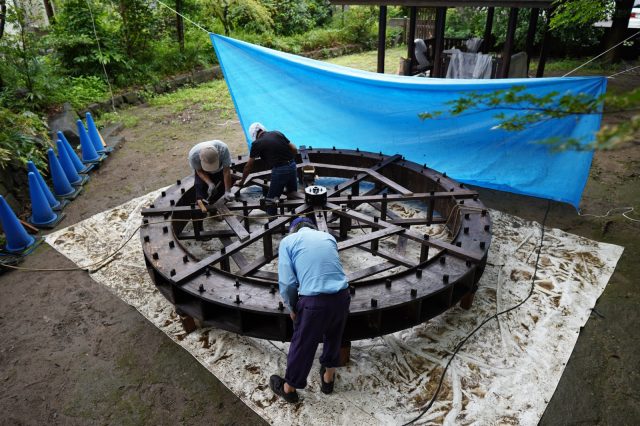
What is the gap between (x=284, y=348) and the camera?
3.80 m

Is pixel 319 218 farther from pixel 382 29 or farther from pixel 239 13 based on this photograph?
pixel 239 13

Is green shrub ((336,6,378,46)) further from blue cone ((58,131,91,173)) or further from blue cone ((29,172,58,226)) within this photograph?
blue cone ((29,172,58,226))

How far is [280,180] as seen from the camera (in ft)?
16.5

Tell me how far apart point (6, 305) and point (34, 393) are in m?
1.39

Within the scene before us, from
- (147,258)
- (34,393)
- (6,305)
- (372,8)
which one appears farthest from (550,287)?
(372,8)

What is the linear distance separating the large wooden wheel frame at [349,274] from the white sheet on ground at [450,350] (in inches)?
13.0

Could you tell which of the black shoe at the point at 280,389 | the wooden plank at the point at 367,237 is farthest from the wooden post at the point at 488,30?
the black shoe at the point at 280,389

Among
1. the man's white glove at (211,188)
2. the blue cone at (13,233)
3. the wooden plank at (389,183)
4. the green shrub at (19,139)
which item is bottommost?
the blue cone at (13,233)

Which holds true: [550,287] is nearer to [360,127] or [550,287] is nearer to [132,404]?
[360,127]

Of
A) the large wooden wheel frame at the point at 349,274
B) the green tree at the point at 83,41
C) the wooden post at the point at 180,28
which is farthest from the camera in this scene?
the wooden post at the point at 180,28

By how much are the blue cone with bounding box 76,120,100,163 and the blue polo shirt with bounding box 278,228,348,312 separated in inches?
237

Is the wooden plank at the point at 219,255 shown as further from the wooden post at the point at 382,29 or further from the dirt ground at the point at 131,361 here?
the wooden post at the point at 382,29

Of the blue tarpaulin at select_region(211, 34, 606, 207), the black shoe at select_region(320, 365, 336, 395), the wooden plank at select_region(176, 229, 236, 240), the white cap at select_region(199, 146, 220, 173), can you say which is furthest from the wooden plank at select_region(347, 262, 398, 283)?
the blue tarpaulin at select_region(211, 34, 606, 207)

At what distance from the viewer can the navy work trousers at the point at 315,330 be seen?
285cm
